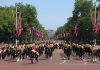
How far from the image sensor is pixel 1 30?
12675 centimetres

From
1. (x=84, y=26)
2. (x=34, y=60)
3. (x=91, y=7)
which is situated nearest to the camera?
(x=34, y=60)

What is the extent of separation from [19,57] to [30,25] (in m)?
88.3

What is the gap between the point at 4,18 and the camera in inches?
5266

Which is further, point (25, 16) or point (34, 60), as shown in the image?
point (25, 16)

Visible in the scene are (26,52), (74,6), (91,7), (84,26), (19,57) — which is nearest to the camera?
(19,57)

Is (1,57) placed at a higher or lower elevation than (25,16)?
lower

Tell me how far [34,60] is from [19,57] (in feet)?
18.1

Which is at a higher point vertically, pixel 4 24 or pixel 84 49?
pixel 4 24

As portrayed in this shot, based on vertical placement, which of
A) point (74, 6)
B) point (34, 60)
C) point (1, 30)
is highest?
point (74, 6)

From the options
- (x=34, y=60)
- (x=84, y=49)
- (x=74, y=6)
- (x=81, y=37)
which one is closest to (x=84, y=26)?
(x=81, y=37)

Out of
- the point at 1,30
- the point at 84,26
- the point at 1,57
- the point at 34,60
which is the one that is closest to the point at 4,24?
the point at 1,30

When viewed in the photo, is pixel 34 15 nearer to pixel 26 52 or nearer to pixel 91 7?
pixel 91 7

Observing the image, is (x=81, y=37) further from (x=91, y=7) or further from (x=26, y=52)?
(x=26, y=52)

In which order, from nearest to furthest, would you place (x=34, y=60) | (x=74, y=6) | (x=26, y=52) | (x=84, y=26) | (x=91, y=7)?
(x=34, y=60) < (x=26, y=52) < (x=84, y=26) < (x=91, y=7) < (x=74, y=6)
